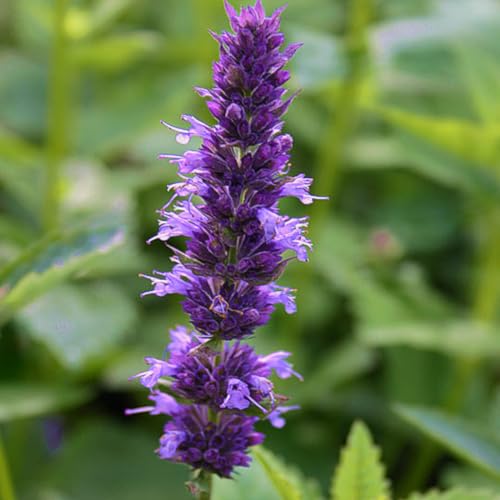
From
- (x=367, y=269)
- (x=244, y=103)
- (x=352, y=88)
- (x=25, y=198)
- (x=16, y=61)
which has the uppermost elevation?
(x=16, y=61)

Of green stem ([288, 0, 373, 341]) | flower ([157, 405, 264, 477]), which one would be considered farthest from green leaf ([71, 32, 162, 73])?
flower ([157, 405, 264, 477])

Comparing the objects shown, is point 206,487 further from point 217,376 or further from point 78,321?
point 78,321

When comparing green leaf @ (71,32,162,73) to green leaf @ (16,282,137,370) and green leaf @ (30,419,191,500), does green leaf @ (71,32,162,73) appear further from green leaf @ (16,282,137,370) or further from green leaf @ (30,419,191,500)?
green leaf @ (30,419,191,500)

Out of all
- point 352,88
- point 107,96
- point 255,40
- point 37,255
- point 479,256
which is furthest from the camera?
point 107,96

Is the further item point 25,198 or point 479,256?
point 479,256

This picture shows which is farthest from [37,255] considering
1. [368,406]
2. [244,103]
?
[368,406]

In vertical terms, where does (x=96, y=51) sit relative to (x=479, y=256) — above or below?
above

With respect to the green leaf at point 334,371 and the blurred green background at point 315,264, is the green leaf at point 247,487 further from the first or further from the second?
the green leaf at point 334,371

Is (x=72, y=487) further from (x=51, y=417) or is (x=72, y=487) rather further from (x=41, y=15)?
(x=41, y=15)
